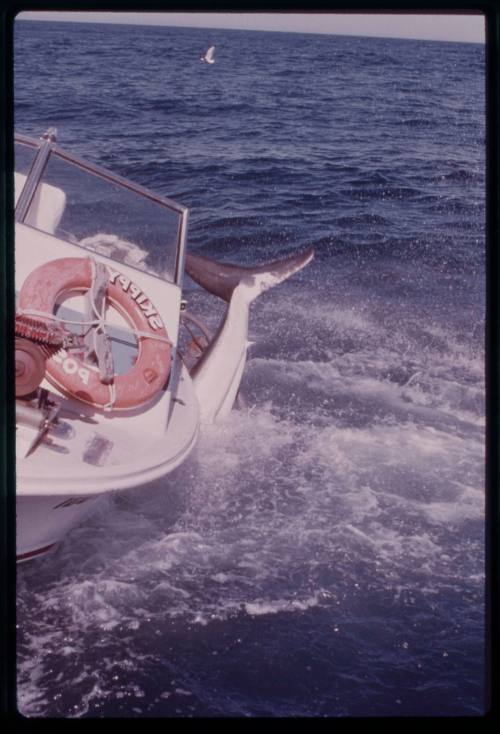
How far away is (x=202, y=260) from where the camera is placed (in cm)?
516

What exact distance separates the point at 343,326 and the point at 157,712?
417cm

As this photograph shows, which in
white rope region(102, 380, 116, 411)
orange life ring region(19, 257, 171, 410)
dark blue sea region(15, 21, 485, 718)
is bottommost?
dark blue sea region(15, 21, 485, 718)

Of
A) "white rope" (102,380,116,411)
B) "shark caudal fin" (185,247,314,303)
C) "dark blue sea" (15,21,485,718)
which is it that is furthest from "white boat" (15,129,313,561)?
"shark caudal fin" (185,247,314,303)

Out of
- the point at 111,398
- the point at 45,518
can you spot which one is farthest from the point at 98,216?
the point at 45,518

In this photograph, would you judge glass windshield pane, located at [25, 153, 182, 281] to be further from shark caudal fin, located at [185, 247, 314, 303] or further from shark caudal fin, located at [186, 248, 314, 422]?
shark caudal fin, located at [185, 247, 314, 303]

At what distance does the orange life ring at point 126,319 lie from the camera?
273 centimetres

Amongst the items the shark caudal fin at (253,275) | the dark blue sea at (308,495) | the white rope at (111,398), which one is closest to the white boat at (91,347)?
the white rope at (111,398)

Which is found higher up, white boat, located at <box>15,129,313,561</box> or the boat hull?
white boat, located at <box>15,129,313,561</box>

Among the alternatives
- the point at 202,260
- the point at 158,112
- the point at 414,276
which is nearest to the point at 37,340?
the point at 202,260

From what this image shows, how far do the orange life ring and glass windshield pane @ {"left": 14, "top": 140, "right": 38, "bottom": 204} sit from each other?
30.7 inches

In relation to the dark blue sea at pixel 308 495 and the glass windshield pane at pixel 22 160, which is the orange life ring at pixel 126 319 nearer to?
the glass windshield pane at pixel 22 160

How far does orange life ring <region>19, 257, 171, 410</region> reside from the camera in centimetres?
273

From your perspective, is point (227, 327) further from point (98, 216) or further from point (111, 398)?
point (111, 398)

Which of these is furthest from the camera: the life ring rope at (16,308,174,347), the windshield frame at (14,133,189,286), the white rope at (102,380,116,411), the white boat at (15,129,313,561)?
the windshield frame at (14,133,189,286)
